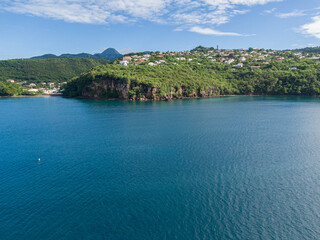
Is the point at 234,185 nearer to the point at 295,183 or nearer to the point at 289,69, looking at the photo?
the point at 295,183

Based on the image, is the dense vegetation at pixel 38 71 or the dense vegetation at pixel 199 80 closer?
the dense vegetation at pixel 199 80

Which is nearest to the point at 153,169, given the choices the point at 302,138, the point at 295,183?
the point at 295,183

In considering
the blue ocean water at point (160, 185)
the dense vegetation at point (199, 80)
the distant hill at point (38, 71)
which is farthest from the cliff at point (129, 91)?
the distant hill at point (38, 71)

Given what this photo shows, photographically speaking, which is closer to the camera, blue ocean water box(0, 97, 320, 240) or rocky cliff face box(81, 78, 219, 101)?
blue ocean water box(0, 97, 320, 240)

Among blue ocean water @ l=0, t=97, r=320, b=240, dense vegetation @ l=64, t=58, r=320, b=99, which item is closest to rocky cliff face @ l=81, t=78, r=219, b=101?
dense vegetation @ l=64, t=58, r=320, b=99

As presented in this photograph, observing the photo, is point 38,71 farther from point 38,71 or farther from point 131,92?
point 131,92

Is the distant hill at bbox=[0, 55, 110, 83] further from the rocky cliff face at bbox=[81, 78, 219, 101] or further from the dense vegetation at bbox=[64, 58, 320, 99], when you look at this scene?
the rocky cliff face at bbox=[81, 78, 219, 101]

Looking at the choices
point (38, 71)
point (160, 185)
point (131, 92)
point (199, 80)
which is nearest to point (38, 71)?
point (38, 71)

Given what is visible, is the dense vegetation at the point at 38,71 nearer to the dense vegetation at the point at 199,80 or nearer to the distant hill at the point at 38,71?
the distant hill at the point at 38,71
